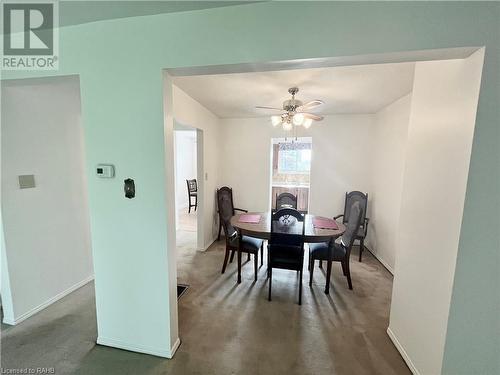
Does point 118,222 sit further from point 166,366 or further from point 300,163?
point 300,163

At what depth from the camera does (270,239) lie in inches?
95.5

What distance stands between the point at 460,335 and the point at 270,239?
1560mm

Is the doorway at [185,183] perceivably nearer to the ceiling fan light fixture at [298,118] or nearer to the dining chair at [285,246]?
the dining chair at [285,246]

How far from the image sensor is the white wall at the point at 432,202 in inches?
48.1

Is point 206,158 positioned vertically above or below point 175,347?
above

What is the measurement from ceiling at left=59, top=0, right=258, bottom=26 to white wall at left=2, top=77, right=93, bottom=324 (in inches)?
19.6

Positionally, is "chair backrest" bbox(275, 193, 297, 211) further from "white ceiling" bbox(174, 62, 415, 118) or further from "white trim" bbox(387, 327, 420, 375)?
"white trim" bbox(387, 327, 420, 375)

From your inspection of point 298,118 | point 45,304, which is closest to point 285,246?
point 298,118

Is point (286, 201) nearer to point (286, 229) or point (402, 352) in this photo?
point (286, 229)

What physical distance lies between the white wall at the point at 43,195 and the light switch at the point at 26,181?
0.03m

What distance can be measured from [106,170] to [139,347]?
143cm

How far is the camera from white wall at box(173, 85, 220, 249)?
10.0 ft

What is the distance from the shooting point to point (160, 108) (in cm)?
147

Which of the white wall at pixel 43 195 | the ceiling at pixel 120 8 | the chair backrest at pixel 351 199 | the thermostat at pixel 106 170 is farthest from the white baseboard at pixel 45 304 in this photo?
the chair backrest at pixel 351 199
